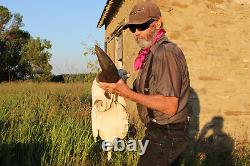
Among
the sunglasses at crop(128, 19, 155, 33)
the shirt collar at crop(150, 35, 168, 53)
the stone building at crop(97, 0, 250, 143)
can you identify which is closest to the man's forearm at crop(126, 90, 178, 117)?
the shirt collar at crop(150, 35, 168, 53)

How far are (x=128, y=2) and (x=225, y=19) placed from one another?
2.35 m

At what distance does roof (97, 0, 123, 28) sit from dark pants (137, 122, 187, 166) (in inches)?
304

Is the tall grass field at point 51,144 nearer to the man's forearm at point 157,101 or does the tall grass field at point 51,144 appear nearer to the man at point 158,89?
the man at point 158,89

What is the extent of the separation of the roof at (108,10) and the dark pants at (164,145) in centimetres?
773

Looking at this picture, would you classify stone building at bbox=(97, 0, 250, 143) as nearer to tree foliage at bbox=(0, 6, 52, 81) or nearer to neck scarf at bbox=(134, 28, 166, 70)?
neck scarf at bbox=(134, 28, 166, 70)

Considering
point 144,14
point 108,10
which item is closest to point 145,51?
point 144,14

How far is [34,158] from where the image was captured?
478 cm

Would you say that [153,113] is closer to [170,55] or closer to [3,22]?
[170,55]

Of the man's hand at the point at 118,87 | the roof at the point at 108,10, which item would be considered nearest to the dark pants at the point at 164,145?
the man's hand at the point at 118,87

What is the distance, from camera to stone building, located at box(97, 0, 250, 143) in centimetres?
739

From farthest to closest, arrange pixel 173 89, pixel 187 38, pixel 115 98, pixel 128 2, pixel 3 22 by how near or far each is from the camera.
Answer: pixel 3 22 < pixel 128 2 < pixel 187 38 < pixel 115 98 < pixel 173 89

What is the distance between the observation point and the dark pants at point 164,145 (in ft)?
9.51

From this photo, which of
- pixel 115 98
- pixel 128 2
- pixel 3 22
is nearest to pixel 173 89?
pixel 115 98

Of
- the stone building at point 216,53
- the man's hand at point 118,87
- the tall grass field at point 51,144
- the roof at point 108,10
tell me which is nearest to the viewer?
the man's hand at point 118,87
